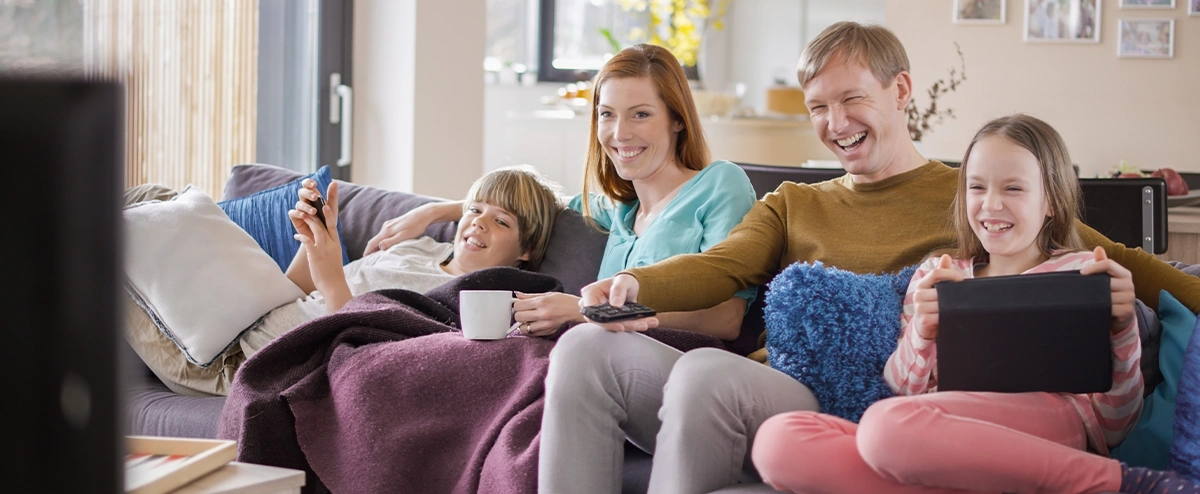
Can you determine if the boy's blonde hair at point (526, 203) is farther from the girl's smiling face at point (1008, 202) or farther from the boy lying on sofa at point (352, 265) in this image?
the girl's smiling face at point (1008, 202)

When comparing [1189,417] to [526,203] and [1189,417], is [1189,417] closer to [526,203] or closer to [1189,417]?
[1189,417]

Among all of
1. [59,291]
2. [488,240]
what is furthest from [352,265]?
[59,291]

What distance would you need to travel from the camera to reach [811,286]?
1.50 meters

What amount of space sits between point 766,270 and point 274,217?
3.98ft

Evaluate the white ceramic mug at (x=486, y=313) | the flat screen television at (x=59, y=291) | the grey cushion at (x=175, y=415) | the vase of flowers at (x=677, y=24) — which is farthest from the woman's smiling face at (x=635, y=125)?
the vase of flowers at (x=677, y=24)

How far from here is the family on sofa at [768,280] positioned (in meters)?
1.28

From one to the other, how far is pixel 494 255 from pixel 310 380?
55 centimetres

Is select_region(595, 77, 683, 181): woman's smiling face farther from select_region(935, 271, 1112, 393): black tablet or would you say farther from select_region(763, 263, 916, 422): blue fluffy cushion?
select_region(935, 271, 1112, 393): black tablet

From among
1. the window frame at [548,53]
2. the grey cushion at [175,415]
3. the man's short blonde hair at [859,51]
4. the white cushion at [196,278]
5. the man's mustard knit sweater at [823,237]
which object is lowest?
the grey cushion at [175,415]

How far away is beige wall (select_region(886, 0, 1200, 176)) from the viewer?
5.11 metres

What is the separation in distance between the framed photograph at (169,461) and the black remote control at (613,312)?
522mm

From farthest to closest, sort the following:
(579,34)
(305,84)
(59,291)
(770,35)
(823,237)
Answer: (770,35)
(579,34)
(305,84)
(823,237)
(59,291)

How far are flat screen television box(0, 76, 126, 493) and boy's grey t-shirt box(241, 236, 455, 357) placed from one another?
1.74 metres

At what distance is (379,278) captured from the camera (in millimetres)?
2234
